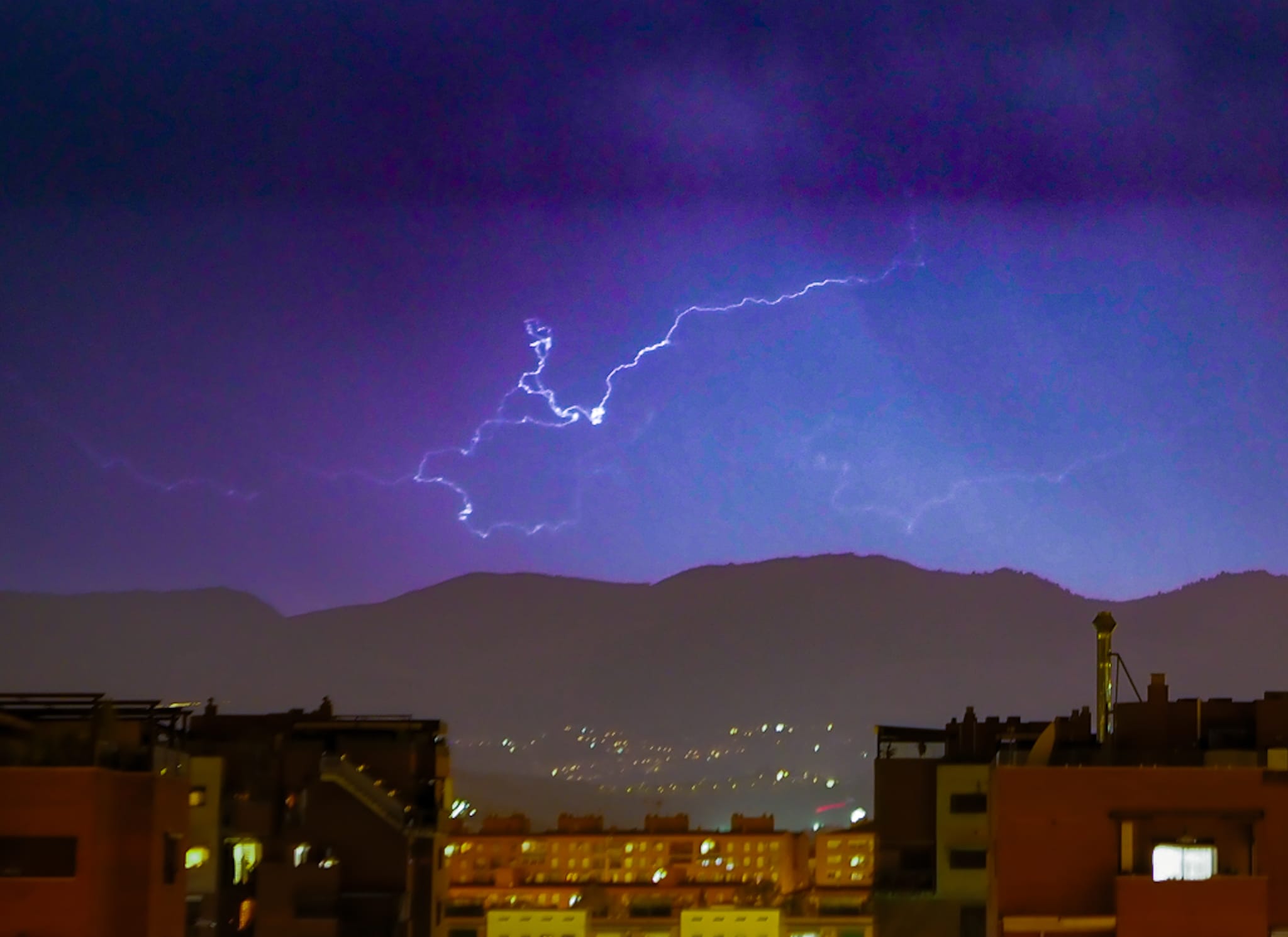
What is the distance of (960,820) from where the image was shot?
2103 cm

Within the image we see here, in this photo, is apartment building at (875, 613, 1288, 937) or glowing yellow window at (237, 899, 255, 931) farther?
glowing yellow window at (237, 899, 255, 931)

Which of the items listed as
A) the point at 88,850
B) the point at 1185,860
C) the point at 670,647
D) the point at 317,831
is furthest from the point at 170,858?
the point at 670,647

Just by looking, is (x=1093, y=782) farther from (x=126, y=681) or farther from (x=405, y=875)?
(x=126, y=681)

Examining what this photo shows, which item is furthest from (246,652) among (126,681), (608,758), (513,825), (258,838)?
(258,838)

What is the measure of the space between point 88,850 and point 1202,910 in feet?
23.5

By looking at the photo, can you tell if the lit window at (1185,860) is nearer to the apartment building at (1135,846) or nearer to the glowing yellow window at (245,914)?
the apartment building at (1135,846)

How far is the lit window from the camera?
11359mm

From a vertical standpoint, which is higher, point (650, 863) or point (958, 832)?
point (958, 832)

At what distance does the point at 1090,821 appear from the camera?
11.4 m

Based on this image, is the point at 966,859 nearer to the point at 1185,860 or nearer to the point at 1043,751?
the point at 1043,751

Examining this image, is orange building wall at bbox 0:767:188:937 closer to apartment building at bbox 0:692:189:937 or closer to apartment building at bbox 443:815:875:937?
apartment building at bbox 0:692:189:937

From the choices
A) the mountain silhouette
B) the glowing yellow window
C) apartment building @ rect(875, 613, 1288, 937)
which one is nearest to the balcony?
apartment building @ rect(875, 613, 1288, 937)

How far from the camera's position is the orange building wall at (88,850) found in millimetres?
10320

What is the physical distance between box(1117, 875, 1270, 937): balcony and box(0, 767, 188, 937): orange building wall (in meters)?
6.59
